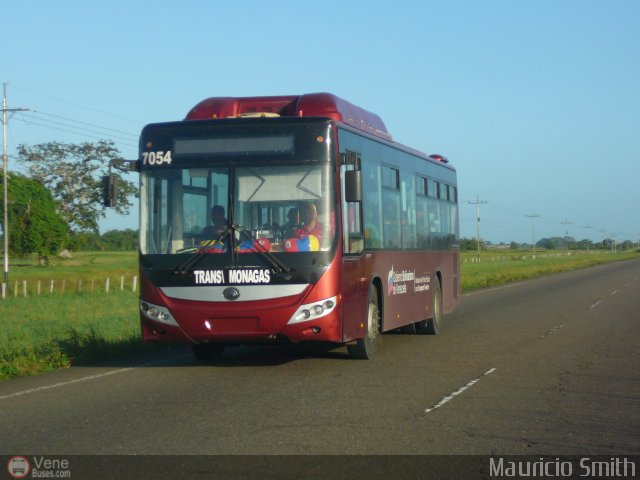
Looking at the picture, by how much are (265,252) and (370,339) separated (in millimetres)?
2479

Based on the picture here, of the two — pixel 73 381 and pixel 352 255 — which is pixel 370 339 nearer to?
pixel 352 255

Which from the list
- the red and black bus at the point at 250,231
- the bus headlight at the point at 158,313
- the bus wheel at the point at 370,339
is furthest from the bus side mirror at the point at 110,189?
the bus wheel at the point at 370,339

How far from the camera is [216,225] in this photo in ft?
39.1

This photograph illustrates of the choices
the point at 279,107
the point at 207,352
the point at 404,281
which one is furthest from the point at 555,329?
the point at 279,107

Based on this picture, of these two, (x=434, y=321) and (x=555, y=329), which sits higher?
(x=434, y=321)

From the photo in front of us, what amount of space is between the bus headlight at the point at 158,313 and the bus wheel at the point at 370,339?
8.71 feet

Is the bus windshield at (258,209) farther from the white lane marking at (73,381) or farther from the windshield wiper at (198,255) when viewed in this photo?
the white lane marking at (73,381)

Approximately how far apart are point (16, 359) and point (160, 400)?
4157 mm

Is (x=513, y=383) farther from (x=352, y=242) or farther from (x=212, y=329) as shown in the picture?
(x=212, y=329)

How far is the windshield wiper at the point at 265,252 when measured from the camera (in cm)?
1169

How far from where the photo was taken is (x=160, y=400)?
9.99 m

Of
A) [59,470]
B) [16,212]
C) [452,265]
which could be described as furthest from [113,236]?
[59,470]

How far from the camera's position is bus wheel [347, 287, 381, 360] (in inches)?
519

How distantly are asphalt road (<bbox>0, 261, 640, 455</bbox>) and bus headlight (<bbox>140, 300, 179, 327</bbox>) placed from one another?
2.31ft
